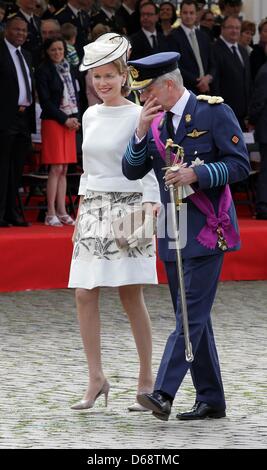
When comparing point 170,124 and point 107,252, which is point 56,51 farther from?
point 170,124

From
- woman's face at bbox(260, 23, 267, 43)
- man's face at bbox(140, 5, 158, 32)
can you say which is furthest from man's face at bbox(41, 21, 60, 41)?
woman's face at bbox(260, 23, 267, 43)

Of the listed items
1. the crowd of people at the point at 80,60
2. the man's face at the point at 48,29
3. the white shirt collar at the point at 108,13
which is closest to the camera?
the crowd of people at the point at 80,60

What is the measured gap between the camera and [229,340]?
935cm

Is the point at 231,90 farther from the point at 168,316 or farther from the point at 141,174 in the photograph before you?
the point at 141,174

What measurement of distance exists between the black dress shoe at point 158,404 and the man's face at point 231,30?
342 inches

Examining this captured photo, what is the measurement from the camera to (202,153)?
21.0 ft

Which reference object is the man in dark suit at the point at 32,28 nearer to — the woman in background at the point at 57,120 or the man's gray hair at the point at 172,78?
the woman in background at the point at 57,120

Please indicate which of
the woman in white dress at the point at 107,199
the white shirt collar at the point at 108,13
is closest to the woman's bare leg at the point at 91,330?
the woman in white dress at the point at 107,199

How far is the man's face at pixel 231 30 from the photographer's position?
1452 centimetres

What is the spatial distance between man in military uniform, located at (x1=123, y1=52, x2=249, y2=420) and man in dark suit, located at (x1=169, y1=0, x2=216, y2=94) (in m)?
7.67

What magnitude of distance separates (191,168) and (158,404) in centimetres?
107

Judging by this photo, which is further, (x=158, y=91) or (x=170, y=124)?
(x=170, y=124)

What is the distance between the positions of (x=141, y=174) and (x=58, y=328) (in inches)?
142

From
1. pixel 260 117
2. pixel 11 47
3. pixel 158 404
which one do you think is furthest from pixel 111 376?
pixel 260 117
